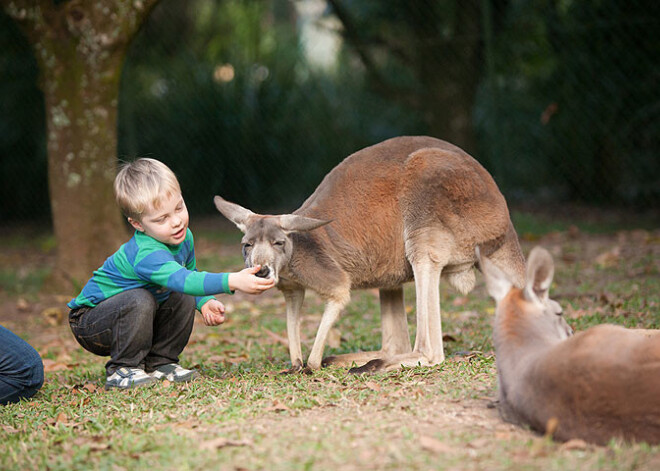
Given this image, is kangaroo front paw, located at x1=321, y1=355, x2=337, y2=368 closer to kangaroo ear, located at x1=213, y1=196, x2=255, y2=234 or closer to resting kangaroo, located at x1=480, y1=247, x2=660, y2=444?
kangaroo ear, located at x1=213, y1=196, x2=255, y2=234

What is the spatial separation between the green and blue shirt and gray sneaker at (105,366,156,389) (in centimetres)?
32

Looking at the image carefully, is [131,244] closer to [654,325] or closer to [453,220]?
[453,220]

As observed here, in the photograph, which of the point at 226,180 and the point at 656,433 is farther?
the point at 226,180

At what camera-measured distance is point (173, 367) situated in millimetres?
3562

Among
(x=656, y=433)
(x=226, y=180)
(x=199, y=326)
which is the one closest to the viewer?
(x=656, y=433)

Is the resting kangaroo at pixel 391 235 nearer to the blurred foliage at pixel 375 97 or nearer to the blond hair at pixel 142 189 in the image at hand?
the blond hair at pixel 142 189

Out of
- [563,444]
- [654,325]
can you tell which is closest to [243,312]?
[654,325]

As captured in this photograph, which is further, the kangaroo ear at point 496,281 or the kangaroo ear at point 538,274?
the kangaroo ear at point 496,281

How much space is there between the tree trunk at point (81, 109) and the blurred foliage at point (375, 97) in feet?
10.8

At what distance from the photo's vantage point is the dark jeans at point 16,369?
3.29 m

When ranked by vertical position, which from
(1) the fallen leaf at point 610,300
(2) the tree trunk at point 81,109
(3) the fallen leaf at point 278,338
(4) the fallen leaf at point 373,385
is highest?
(2) the tree trunk at point 81,109

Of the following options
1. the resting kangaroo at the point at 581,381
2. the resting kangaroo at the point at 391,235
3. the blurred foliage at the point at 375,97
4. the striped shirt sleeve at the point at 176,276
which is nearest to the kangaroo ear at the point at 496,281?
the resting kangaroo at the point at 581,381

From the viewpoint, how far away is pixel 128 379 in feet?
11.1

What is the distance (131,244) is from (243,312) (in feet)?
7.77
